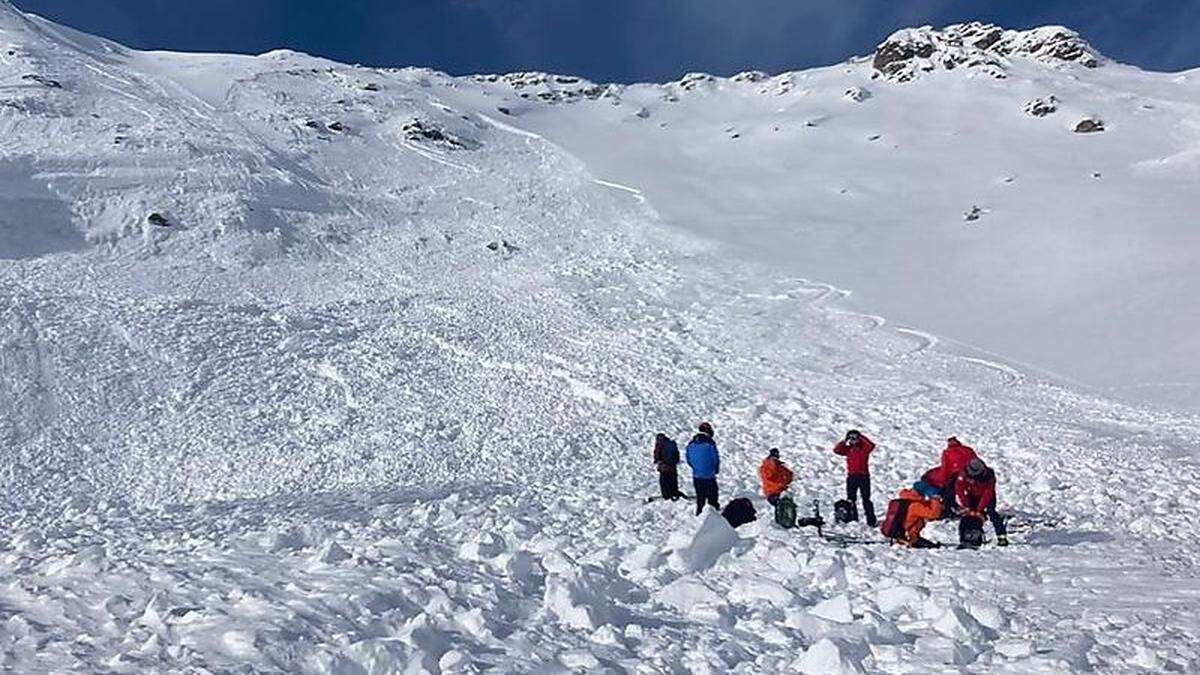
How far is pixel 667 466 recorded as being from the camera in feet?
42.8

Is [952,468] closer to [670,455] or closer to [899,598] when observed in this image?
[670,455]

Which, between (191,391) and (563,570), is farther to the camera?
(191,391)

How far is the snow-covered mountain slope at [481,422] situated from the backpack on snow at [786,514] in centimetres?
64

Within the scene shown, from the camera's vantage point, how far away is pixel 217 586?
7.27m

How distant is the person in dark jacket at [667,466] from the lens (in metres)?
13.0

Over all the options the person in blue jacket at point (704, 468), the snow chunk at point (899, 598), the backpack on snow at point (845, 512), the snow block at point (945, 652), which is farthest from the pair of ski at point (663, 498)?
the snow block at point (945, 652)

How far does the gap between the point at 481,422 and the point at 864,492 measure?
7.87 meters

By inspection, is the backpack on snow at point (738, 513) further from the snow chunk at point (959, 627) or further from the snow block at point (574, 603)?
the snow chunk at point (959, 627)

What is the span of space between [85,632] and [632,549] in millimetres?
5050

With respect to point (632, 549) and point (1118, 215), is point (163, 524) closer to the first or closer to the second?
point (632, 549)

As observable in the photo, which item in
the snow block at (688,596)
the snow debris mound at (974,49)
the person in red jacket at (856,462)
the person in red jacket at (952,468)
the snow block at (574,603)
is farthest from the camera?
the snow debris mound at (974,49)

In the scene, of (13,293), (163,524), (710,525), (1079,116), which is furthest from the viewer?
(1079,116)

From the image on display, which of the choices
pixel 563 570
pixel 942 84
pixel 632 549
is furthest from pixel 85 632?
pixel 942 84

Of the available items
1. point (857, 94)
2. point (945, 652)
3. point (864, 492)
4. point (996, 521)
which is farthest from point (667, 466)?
point (857, 94)
